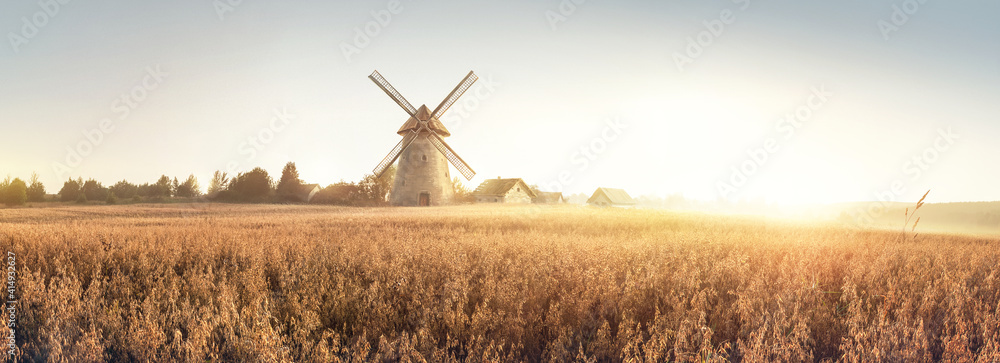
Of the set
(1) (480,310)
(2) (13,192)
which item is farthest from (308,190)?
(1) (480,310)

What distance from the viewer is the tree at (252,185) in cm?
3681

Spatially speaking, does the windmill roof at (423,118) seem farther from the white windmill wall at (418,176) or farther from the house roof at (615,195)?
the house roof at (615,195)

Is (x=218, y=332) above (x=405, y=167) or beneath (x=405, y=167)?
beneath

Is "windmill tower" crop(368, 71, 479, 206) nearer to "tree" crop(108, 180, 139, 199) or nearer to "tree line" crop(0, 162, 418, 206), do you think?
"tree line" crop(0, 162, 418, 206)

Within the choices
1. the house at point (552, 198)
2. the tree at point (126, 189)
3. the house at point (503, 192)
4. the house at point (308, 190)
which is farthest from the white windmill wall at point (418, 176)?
the house at point (552, 198)

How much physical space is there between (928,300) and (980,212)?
43993 mm

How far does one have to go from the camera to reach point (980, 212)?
1271 inches

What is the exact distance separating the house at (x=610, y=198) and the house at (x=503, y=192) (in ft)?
41.0

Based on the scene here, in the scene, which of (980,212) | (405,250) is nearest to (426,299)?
(405,250)

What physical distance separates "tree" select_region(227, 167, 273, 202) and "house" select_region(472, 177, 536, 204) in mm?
21911

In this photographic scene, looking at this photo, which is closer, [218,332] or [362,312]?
[218,332]

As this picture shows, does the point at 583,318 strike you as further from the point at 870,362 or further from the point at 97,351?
the point at 97,351

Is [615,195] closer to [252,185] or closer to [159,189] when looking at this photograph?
[252,185]

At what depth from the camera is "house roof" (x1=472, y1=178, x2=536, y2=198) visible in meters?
46.6
